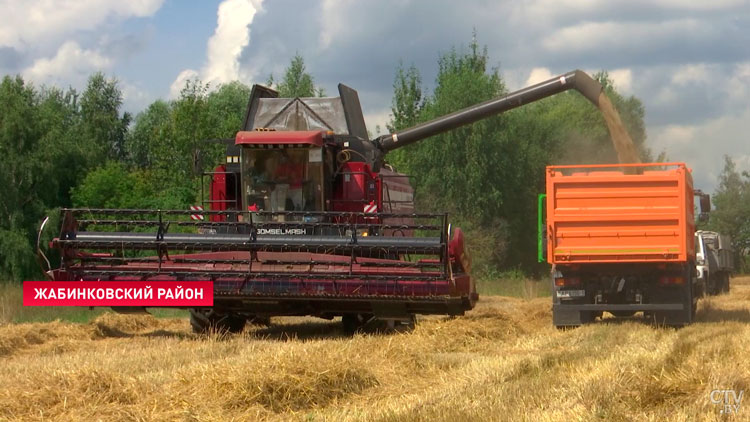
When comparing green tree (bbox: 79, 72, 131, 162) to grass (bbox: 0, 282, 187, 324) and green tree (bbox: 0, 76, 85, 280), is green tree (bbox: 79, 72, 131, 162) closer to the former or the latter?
green tree (bbox: 0, 76, 85, 280)

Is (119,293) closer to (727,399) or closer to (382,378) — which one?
(382,378)

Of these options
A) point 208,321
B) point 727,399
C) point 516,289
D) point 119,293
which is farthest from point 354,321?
point 516,289

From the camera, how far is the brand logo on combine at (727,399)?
22.0 feet

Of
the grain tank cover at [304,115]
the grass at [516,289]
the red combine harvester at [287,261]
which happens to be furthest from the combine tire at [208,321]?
the grass at [516,289]

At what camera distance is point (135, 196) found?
4266 cm

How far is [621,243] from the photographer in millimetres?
15367

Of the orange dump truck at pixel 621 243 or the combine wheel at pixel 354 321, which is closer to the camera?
the combine wheel at pixel 354 321

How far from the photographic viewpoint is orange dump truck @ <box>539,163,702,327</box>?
15.3 m

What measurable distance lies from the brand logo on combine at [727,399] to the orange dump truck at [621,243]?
8003 mm

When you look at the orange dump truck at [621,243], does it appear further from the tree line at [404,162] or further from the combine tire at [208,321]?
the tree line at [404,162]

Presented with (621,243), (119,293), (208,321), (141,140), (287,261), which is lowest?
(208,321)

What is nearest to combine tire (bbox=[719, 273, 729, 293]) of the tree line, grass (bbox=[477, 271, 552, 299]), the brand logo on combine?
grass (bbox=[477, 271, 552, 299])

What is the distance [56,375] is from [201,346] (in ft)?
13.0

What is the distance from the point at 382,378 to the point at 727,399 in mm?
2872
